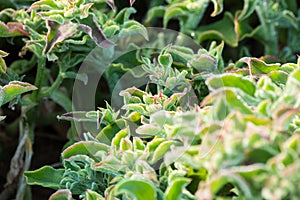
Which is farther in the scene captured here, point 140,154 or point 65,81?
point 65,81

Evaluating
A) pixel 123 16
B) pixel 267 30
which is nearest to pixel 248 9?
pixel 267 30

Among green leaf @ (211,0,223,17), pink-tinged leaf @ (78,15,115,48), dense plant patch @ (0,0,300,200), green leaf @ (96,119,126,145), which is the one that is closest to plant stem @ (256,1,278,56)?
dense plant patch @ (0,0,300,200)

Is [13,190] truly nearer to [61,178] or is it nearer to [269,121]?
[61,178]

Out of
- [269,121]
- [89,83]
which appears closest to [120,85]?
[89,83]

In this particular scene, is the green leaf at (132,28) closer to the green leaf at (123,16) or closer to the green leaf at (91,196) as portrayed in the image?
the green leaf at (123,16)

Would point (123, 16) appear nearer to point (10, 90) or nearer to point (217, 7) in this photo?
point (217, 7)

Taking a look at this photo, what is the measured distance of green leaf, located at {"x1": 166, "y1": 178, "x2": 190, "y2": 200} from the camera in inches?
36.3

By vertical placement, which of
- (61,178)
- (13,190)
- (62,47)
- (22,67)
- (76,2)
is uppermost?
(76,2)

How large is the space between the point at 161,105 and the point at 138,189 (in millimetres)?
320

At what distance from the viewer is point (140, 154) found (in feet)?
3.50

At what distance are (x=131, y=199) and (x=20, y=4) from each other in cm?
→ 94

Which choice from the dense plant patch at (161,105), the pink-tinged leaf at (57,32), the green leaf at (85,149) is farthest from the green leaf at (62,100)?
the green leaf at (85,149)

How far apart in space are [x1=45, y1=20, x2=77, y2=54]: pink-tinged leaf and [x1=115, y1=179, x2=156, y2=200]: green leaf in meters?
0.51

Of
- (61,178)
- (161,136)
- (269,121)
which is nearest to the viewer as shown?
(269,121)
